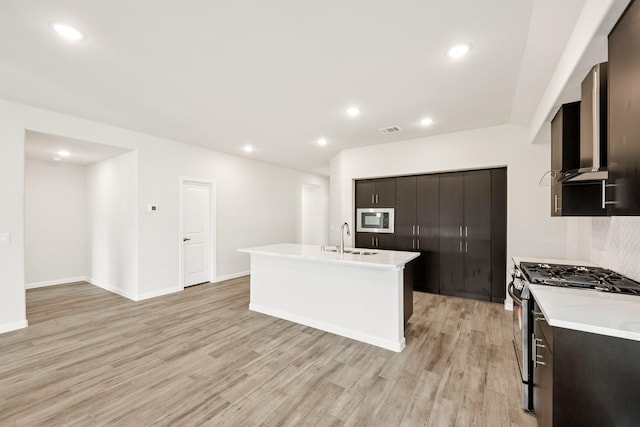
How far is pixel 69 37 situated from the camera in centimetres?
208

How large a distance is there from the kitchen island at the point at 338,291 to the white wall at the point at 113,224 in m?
2.28

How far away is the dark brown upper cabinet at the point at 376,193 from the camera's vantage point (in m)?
5.17

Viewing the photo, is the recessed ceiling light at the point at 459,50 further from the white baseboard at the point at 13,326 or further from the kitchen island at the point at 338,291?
the white baseboard at the point at 13,326

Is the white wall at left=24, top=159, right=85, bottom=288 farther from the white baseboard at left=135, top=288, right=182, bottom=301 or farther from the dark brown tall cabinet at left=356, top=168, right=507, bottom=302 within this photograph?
the dark brown tall cabinet at left=356, top=168, right=507, bottom=302

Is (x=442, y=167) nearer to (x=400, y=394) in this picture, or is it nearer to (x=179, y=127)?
(x=400, y=394)

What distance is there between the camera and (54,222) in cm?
540

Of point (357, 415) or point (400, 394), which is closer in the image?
point (357, 415)

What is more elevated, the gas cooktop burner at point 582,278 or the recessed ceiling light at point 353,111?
the recessed ceiling light at point 353,111

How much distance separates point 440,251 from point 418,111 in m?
2.41

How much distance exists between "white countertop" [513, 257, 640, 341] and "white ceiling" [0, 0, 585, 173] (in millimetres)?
1724

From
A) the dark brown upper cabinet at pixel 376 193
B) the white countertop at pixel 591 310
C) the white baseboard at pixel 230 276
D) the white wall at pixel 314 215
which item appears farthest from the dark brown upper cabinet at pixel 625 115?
the white wall at pixel 314 215

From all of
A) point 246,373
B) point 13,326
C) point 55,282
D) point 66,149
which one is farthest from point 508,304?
point 55,282

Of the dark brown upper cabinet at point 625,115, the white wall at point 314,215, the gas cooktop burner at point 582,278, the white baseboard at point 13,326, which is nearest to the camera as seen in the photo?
the dark brown upper cabinet at point 625,115

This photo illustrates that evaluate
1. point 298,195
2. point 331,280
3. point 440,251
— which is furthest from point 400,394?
point 298,195
